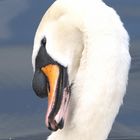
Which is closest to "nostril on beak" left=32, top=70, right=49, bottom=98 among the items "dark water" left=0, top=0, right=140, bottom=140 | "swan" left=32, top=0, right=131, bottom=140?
"swan" left=32, top=0, right=131, bottom=140

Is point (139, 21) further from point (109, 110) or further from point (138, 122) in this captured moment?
point (109, 110)

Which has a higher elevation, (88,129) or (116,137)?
A: (88,129)

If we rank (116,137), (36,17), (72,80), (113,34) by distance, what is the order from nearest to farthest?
(113,34), (72,80), (116,137), (36,17)

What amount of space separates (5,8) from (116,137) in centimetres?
124

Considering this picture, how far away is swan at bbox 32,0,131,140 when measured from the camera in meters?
3.19

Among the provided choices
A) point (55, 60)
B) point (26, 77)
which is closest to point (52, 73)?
point (55, 60)

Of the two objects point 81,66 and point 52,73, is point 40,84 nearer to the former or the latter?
point 52,73

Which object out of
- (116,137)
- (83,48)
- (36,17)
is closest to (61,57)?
(83,48)

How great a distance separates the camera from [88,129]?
327cm

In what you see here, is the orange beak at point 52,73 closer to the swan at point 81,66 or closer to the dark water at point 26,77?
the swan at point 81,66

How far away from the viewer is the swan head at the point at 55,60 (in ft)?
10.9

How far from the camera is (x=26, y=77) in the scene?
480 centimetres

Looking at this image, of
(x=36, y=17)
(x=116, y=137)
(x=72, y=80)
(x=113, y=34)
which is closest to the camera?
(x=113, y=34)

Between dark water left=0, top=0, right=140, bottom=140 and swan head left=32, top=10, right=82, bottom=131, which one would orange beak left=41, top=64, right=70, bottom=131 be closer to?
swan head left=32, top=10, right=82, bottom=131
